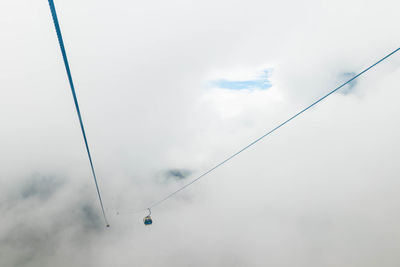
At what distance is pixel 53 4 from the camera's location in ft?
10.5

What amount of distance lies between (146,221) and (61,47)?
32761mm

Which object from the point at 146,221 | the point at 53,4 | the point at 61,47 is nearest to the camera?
the point at 53,4

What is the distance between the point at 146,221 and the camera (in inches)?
1278

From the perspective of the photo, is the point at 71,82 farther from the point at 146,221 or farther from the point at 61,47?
the point at 146,221

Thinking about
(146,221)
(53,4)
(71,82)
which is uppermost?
(146,221)

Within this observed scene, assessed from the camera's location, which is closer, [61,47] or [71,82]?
[61,47]

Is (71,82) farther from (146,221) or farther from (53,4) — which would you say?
(146,221)

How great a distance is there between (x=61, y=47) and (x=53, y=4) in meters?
0.74

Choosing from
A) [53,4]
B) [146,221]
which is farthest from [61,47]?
[146,221]

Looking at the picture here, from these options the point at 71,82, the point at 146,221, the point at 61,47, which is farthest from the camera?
the point at 146,221

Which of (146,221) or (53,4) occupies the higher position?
(146,221)

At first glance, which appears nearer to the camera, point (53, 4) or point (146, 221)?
point (53, 4)

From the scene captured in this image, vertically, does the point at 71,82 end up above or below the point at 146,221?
below

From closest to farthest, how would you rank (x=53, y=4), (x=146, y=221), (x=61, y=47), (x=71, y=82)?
1. (x=53, y=4)
2. (x=61, y=47)
3. (x=71, y=82)
4. (x=146, y=221)
